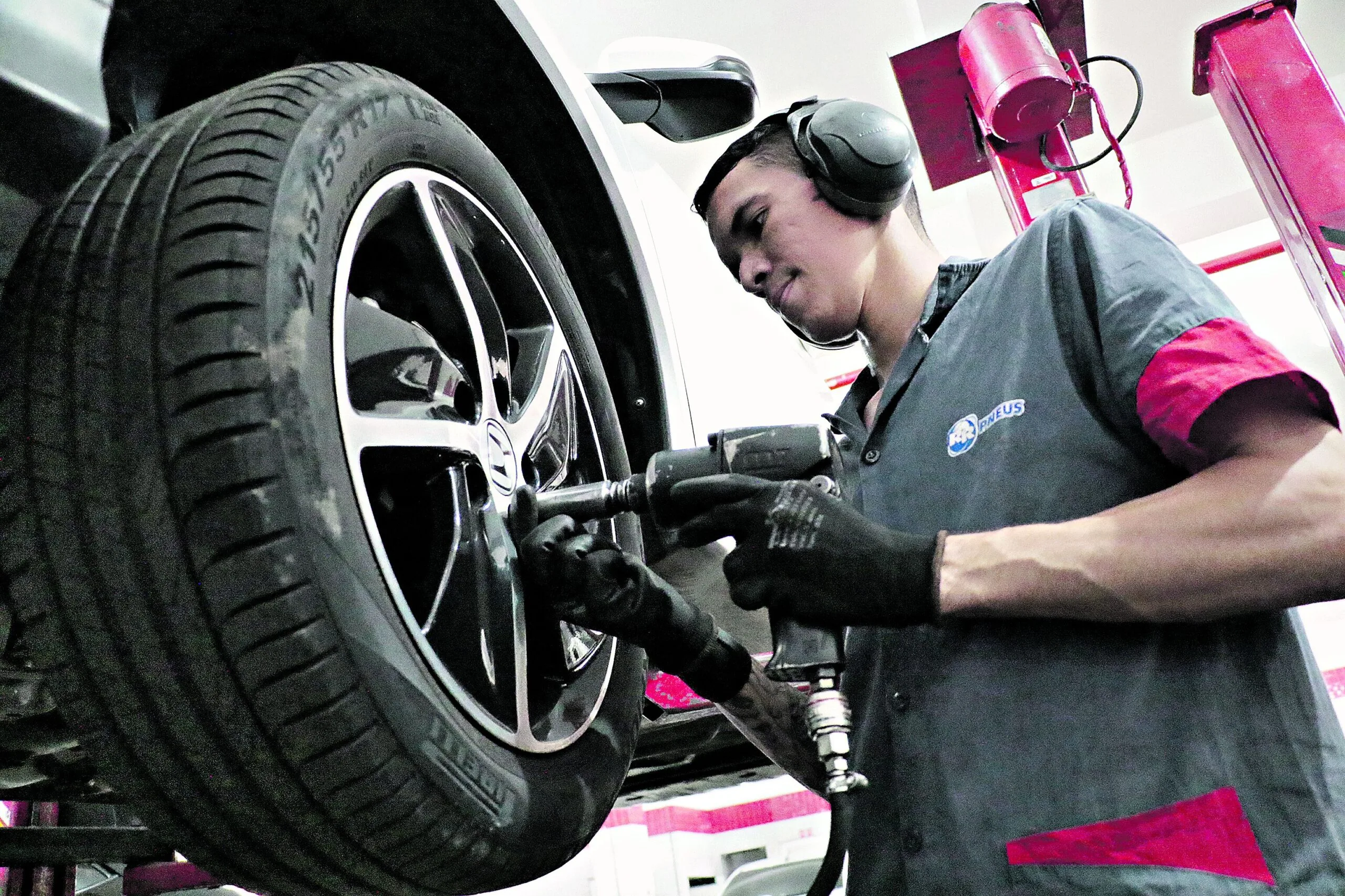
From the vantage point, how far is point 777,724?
122cm

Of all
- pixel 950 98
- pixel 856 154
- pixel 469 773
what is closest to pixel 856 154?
pixel 856 154

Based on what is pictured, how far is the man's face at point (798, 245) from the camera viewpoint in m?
1.31

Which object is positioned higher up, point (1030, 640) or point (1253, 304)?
point (1253, 304)

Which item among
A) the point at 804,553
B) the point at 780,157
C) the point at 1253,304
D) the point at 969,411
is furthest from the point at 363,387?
the point at 1253,304

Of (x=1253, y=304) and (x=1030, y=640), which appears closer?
(x=1030, y=640)

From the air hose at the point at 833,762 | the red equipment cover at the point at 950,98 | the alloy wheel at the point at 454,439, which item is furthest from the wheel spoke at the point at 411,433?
the red equipment cover at the point at 950,98

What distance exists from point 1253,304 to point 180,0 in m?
4.63

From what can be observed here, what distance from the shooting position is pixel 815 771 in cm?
124

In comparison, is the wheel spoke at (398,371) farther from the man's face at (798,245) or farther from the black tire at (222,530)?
the man's face at (798,245)

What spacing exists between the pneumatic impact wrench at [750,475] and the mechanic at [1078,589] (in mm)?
28

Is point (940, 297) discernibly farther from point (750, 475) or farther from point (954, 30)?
point (954, 30)

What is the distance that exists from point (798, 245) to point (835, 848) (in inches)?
29.2

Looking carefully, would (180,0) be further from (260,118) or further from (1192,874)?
(1192,874)

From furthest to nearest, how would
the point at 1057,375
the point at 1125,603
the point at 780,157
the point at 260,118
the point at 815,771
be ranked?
the point at 780,157
the point at 815,771
the point at 1057,375
the point at 1125,603
the point at 260,118
